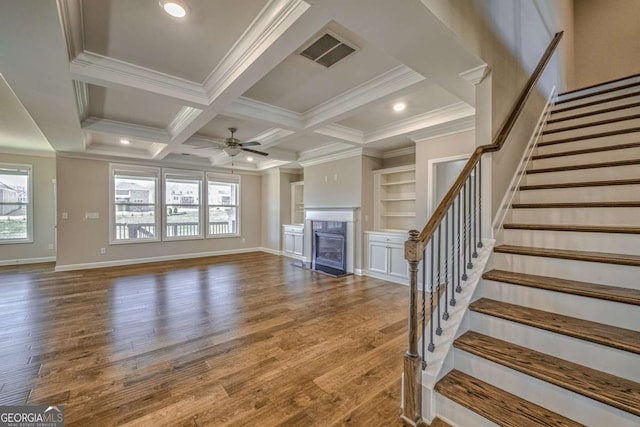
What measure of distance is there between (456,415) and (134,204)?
7.43 metres

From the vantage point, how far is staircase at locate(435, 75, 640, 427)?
1378 millimetres

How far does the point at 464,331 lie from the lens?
6.15ft

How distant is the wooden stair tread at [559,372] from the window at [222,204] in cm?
729

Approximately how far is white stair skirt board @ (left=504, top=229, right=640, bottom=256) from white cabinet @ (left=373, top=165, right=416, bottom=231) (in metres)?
2.98

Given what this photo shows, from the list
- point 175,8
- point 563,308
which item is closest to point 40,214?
point 175,8

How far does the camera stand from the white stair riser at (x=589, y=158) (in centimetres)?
241

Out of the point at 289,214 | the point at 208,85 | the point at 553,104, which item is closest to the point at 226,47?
the point at 208,85

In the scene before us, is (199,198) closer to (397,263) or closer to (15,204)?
(15,204)

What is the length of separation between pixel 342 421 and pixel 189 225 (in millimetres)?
6916

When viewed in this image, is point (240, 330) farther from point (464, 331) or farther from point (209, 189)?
point (209, 189)

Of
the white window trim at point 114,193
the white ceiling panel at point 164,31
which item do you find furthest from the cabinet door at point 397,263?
the white window trim at point 114,193

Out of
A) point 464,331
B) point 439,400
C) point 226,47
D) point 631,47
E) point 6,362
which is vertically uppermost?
point 631,47

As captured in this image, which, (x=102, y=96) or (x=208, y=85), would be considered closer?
(x=208, y=85)

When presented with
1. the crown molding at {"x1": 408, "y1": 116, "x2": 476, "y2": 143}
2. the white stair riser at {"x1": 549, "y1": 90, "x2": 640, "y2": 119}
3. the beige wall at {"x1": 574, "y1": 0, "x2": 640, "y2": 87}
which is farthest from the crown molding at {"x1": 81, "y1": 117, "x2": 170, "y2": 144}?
the beige wall at {"x1": 574, "y1": 0, "x2": 640, "y2": 87}
